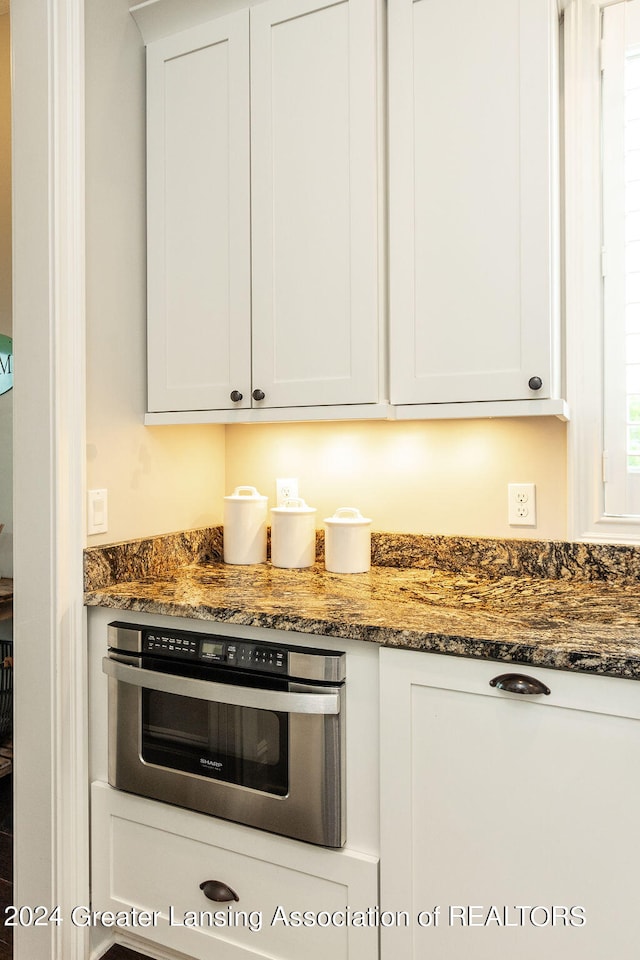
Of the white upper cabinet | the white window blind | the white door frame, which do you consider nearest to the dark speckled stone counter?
the white door frame

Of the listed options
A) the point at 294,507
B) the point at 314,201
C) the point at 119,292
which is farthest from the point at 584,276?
the point at 119,292

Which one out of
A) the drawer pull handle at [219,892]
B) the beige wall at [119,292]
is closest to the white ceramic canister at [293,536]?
the beige wall at [119,292]

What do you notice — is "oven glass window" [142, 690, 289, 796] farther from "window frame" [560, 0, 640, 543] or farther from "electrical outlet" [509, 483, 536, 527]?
"window frame" [560, 0, 640, 543]

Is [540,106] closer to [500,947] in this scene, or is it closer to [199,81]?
[199,81]

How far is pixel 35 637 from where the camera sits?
1.59 metres

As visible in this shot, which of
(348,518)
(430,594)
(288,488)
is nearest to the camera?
(430,594)

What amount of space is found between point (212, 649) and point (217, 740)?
215mm

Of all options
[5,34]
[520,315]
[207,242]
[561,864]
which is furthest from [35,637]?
[5,34]

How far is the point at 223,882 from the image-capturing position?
1.47 meters

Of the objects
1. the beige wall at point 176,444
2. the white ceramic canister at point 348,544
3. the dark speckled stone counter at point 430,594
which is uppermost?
the beige wall at point 176,444

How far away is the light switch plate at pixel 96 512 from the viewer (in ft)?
5.33

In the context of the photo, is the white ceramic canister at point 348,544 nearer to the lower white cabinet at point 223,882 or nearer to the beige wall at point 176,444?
the beige wall at point 176,444

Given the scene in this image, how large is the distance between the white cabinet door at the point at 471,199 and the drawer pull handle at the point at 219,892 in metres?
1.22

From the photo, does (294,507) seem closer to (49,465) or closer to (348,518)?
(348,518)
